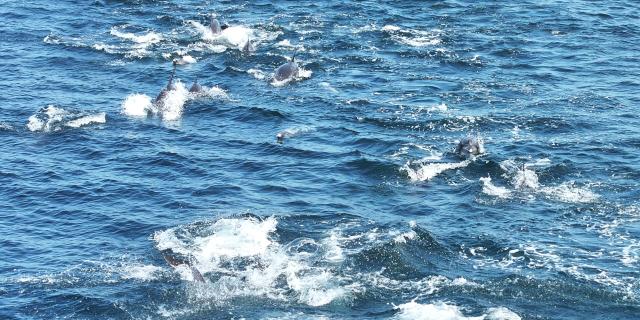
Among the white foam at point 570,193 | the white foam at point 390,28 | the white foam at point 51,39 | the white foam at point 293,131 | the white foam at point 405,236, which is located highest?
the white foam at point 390,28

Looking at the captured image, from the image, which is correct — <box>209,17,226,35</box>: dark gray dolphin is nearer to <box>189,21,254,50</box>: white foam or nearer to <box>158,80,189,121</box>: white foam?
<box>189,21,254,50</box>: white foam

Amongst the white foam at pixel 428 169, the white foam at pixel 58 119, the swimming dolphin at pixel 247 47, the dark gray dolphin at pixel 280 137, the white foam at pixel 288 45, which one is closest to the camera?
the white foam at pixel 428 169

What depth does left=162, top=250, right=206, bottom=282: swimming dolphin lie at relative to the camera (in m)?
39.3

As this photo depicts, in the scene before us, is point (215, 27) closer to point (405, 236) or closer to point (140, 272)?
point (405, 236)

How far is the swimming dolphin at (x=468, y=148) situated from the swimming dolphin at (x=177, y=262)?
16.7 m

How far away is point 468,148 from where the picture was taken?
51.1 metres

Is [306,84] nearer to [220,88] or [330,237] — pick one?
[220,88]

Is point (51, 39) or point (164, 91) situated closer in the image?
point (164, 91)

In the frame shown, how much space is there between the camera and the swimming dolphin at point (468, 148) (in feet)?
167

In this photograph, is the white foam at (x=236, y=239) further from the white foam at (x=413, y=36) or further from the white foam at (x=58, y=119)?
the white foam at (x=413, y=36)

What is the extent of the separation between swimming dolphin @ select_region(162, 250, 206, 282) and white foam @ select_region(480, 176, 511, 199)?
1511 centimetres

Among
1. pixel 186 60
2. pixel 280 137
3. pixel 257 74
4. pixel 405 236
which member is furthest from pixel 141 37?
pixel 405 236

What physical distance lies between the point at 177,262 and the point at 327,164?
13163 mm


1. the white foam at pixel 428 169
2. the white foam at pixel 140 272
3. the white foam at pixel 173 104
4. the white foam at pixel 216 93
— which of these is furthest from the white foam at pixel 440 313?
the white foam at pixel 216 93
